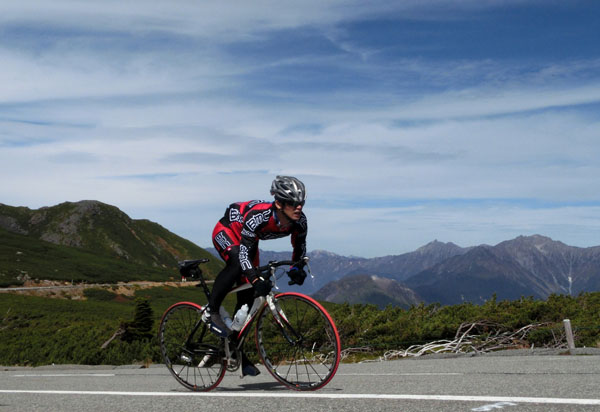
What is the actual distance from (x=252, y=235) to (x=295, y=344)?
1.28m

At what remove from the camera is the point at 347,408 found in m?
4.68

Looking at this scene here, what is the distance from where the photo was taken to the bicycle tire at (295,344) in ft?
20.2

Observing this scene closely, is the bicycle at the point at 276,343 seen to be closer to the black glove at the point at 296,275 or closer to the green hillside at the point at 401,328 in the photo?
the black glove at the point at 296,275

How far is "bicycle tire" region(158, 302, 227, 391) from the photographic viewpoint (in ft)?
23.1

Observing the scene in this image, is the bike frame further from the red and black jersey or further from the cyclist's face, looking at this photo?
the cyclist's face

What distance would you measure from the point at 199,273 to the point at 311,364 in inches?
72.5

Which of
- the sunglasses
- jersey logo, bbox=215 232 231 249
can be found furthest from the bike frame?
the sunglasses

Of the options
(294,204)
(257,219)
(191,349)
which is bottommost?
(191,349)

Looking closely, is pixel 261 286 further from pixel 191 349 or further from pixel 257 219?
pixel 191 349

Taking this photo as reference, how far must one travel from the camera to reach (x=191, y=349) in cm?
746

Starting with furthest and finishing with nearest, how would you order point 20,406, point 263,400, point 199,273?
point 199,273, point 20,406, point 263,400

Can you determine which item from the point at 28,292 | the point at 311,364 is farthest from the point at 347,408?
the point at 28,292

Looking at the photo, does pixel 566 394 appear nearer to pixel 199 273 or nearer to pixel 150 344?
pixel 199 273

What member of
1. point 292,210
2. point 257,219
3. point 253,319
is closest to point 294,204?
point 292,210
